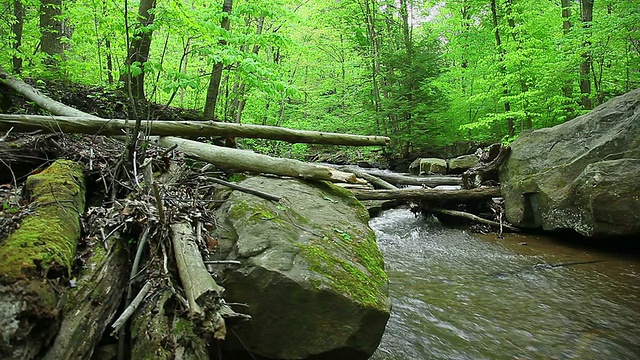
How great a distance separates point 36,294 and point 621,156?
7.57 metres

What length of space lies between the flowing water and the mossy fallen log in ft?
8.42

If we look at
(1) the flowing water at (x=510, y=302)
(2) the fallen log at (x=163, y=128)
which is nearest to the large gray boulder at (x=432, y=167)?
(1) the flowing water at (x=510, y=302)

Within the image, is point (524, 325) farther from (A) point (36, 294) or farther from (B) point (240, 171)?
(A) point (36, 294)

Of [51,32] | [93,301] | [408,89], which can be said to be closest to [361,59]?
[408,89]

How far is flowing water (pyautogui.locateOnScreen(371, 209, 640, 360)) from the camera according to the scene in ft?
10.9

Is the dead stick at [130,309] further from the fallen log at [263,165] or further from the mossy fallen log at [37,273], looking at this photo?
the fallen log at [263,165]

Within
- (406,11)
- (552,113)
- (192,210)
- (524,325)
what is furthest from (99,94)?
(406,11)

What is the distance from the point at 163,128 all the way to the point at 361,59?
16408mm

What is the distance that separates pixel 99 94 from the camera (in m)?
7.93

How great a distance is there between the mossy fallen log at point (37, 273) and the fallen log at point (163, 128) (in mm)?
1634

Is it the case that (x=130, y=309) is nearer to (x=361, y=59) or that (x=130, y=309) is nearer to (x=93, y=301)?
(x=93, y=301)

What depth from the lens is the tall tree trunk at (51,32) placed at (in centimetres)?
867

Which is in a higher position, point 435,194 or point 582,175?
point 582,175

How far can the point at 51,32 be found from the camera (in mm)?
8898
